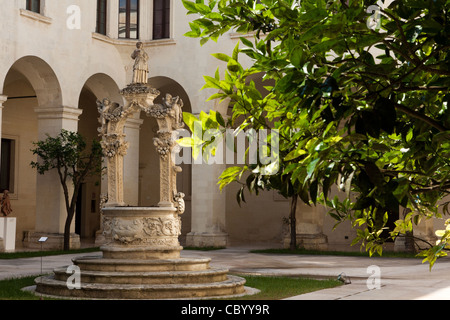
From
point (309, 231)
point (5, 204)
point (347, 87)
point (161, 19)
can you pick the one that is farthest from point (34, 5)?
point (347, 87)

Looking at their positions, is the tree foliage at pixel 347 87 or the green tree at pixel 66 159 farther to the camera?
the green tree at pixel 66 159

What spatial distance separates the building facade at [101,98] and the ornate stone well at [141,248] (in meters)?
7.14

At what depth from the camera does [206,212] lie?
2169cm

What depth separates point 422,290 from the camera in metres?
10.8

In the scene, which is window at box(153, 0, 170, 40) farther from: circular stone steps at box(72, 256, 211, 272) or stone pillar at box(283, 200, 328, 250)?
circular stone steps at box(72, 256, 211, 272)

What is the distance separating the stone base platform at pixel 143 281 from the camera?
385 inches

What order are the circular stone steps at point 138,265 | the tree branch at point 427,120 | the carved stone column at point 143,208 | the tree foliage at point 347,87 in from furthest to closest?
the carved stone column at point 143,208 → the circular stone steps at point 138,265 → the tree branch at point 427,120 → the tree foliage at point 347,87

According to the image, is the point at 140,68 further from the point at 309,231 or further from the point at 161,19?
the point at 309,231

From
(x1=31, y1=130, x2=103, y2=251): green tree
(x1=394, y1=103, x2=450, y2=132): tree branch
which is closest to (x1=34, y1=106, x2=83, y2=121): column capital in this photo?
(x1=31, y1=130, x2=103, y2=251): green tree

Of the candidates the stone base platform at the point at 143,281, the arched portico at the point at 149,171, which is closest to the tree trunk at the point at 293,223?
the arched portico at the point at 149,171

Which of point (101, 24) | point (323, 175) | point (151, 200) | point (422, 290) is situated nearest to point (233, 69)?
point (323, 175)

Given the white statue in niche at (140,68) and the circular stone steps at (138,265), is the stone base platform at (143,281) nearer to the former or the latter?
the circular stone steps at (138,265)

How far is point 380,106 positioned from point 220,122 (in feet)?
1.82

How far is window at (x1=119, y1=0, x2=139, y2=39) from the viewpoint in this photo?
22531 mm
